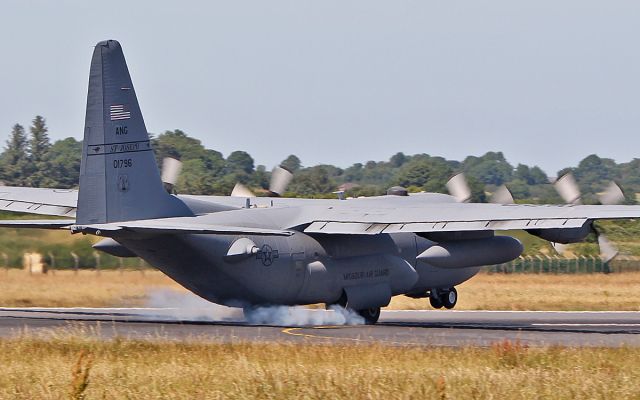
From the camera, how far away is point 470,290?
55.1m

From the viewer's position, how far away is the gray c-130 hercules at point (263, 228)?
1284 inches

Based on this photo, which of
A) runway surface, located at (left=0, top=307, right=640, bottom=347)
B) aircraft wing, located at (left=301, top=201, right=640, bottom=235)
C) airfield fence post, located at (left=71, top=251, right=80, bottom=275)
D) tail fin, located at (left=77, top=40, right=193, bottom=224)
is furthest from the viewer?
airfield fence post, located at (left=71, top=251, right=80, bottom=275)

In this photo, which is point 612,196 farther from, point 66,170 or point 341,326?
point 66,170

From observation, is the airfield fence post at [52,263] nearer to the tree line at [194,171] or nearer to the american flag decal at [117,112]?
the american flag decal at [117,112]

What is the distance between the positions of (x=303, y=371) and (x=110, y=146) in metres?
13.7

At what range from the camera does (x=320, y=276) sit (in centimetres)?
3662

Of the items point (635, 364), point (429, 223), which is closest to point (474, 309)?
point (429, 223)

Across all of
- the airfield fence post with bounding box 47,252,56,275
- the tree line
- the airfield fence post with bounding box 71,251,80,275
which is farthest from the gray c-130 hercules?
the tree line

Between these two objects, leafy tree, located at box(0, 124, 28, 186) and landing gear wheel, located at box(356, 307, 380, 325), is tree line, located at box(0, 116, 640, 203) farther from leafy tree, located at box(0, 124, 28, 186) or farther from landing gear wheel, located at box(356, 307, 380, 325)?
landing gear wheel, located at box(356, 307, 380, 325)

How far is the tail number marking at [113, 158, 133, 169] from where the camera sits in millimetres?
32750

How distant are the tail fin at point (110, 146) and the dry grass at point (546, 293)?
19.6 meters

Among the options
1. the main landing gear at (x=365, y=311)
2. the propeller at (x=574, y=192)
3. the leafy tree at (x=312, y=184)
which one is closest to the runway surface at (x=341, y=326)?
the main landing gear at (x=365, y=311)

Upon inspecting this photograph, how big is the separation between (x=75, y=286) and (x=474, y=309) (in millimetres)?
16145

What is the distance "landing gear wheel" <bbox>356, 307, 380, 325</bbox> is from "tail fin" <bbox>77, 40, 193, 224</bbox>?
29.2 ft
